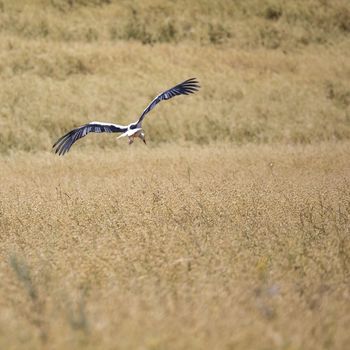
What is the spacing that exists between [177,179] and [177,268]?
23.5 feet

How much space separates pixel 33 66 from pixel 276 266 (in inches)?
793

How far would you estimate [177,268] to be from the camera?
17.6 ft

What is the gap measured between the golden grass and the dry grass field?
2cm

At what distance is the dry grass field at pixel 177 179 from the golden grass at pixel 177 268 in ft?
0.06

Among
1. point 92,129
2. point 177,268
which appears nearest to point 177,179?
point 92,129

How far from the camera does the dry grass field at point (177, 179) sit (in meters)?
4.16

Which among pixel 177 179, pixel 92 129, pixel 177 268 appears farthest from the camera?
pixel 177 179

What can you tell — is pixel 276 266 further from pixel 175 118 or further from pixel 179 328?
pixel 175 118

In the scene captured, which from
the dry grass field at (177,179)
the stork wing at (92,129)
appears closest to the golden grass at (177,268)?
the dry grass field at (177,179)

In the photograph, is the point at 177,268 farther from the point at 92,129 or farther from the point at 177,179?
the point at 177,179

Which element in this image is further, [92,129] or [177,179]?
[177,179]

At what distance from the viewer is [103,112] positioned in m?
22.6

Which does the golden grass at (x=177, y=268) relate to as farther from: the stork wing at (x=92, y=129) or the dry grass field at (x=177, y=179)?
the stork wing at (x=92, y=129)

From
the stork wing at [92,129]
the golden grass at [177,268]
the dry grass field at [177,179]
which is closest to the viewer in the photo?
the golden grass at [177,268]
